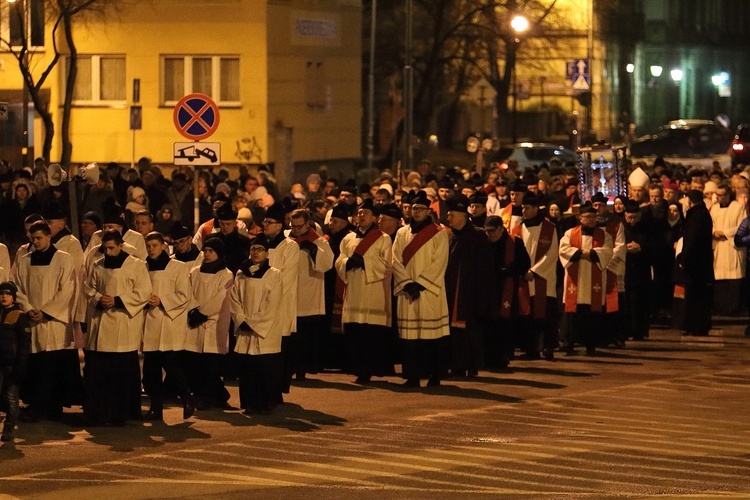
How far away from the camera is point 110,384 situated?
16672mm

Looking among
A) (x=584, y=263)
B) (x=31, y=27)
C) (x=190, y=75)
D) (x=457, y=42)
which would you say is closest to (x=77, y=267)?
(x=584, y=263)

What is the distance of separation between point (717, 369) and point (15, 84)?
1094 inches

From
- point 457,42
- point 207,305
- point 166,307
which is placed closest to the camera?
point 166,307

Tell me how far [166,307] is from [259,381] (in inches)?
42.5

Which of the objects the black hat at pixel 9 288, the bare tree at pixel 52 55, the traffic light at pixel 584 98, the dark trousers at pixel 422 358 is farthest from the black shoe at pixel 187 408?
the traffic light at pixel 584 98

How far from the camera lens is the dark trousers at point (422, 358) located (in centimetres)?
1947

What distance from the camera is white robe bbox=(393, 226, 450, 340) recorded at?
19469 millimetres

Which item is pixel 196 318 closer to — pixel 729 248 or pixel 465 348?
pixel 465 348

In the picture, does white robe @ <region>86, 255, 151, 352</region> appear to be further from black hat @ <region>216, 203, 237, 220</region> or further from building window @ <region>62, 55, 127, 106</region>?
building window @ <region>62, 55, 127, 106</region>

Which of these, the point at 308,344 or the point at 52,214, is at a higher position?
the point at 52,214

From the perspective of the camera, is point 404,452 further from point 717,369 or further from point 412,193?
point 412,193

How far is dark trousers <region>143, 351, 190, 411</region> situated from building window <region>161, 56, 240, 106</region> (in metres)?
27.3

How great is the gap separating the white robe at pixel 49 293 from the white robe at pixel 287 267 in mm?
2020

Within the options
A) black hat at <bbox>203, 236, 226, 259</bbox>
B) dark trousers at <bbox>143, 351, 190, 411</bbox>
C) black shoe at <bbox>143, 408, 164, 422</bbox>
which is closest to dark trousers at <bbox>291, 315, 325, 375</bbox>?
black hat at <bbox>203, 236, 226, 259</bbox>
